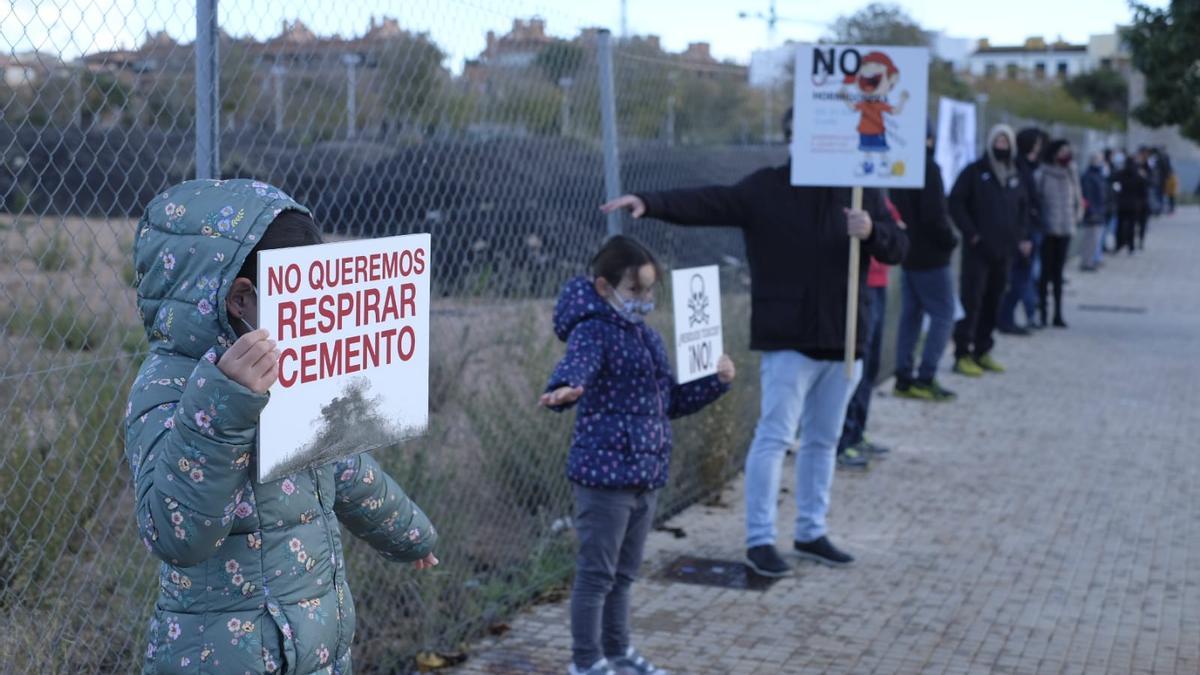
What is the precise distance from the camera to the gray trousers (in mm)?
4633

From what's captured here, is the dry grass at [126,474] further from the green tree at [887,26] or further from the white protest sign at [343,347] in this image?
the green tree at [887,26]

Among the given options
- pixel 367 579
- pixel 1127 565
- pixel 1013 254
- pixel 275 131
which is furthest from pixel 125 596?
pixel 1013 254

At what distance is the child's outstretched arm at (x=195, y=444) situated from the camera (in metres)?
2.37

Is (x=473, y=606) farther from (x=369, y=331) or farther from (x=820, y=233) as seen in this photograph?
(x=369, y=331)

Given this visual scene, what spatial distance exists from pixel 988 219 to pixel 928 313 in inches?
52.5

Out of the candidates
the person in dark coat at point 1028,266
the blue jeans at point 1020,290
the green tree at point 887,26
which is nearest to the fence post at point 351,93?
the person in dark coat at point 1028,266

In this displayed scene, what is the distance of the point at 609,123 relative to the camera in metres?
6.40

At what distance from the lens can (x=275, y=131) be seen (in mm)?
4484

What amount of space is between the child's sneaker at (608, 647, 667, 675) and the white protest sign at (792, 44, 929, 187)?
230cm

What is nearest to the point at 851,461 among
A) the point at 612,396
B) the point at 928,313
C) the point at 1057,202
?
the point at 928,313

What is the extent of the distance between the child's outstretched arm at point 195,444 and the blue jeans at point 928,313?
26.6 feet

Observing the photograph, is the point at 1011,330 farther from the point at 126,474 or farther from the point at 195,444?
the point at 195,444

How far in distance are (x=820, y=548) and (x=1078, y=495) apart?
2.17 meters

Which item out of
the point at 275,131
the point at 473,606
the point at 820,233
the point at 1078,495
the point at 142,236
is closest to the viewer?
the point at 142,236
